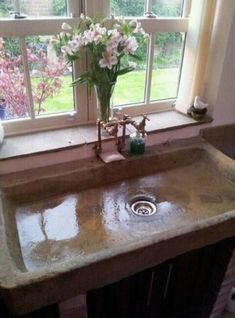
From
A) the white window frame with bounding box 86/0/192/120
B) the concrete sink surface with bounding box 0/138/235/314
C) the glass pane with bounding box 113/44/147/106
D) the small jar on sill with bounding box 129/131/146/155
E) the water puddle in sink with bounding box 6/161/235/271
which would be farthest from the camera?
the glass pane with bounding box 113/44/147/106

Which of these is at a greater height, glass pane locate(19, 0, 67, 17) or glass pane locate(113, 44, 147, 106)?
glass pane locate(19, 0, 67, 17)

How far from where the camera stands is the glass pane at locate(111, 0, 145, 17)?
118 cm

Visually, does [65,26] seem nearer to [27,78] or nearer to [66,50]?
[66,50]

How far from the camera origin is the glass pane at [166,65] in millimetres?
1366

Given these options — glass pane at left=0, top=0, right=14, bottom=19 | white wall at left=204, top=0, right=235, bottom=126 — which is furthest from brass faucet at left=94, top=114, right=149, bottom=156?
glass pane at left=0, top=0, right=14, bottom=19

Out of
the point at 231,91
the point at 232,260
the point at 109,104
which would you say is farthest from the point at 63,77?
the point at 232,260

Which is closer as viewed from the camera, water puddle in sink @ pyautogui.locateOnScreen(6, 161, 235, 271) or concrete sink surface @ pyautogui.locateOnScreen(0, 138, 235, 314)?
concrete sink surface @ pyautogui.locateOnScreen(0, 138, 235, 314)

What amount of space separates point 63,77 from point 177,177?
695 mm

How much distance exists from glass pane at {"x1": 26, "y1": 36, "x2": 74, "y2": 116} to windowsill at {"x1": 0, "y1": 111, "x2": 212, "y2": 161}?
116 millimetres

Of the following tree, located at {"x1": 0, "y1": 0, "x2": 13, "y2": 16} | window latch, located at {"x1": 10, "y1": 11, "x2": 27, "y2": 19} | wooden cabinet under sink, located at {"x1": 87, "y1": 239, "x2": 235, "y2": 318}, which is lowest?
wooden cabinet under sink, located at {"x1": 87, "y1": 239, "x2": 235, "y2": 318}

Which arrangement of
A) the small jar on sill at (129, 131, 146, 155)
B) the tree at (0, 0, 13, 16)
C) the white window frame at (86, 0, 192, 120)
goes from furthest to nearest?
the small jar on sill at (129, 131, 146, 155) → the white window frame at (86, 0, 192, 120) → the tree at (0, 0, 13, 16)

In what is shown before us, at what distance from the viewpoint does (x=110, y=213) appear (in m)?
1.08

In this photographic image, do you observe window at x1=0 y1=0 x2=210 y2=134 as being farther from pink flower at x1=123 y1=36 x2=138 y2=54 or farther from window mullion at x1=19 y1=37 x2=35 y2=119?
pink flower at x1=123 y1=36 x2=138 y2=54

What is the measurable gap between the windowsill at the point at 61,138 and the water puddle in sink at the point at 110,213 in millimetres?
207
